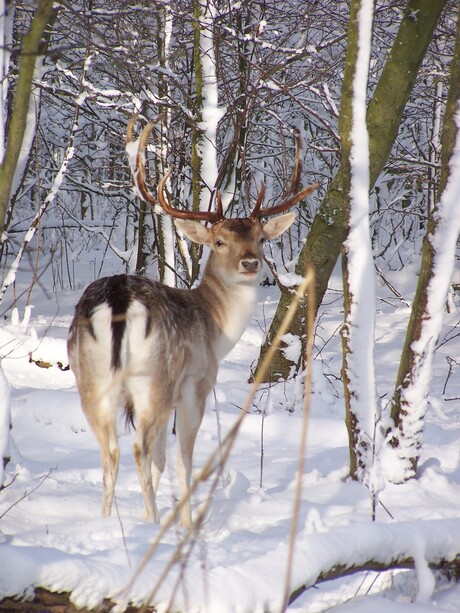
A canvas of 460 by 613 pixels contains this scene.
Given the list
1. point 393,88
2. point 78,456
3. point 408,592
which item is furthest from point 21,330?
point 408,592

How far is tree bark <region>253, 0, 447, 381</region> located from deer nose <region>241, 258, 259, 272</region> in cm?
60

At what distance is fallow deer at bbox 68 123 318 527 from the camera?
12.2ft

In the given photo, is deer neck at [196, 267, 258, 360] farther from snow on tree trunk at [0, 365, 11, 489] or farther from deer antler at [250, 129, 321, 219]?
snow on tree trunk at [0, 365, 11, 489]

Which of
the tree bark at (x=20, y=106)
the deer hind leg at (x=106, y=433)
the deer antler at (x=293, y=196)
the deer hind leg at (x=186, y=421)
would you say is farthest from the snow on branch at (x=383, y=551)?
the deer antler at (x=293, y=196)

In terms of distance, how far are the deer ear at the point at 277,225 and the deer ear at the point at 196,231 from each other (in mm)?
391

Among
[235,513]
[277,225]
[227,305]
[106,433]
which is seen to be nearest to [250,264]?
[227,305]

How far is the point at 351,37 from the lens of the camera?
12.8 ft

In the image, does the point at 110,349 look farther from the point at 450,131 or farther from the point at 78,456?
the point at 450,131

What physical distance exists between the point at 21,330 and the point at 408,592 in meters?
5.38

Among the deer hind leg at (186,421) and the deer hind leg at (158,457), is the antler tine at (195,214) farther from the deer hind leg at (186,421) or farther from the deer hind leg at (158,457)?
the deer hind leg at (158,457)

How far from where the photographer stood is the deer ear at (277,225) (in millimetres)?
5128

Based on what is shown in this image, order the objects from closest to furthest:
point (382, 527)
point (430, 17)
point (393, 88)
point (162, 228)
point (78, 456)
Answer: point (382, 527), point (430, 17), point (393, 88), point (78, 456), point (162, 228)

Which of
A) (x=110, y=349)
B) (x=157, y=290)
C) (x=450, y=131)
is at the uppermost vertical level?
(x=450, y=131)

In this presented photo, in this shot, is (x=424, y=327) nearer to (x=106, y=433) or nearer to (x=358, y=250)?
(x=358, y=250)
